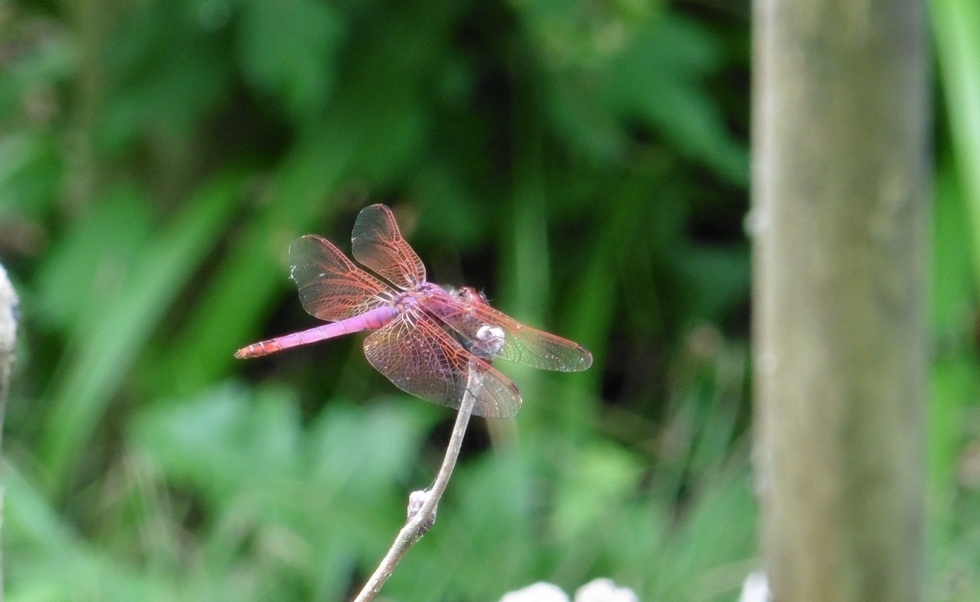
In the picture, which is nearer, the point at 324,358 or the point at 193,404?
the point at 193,404

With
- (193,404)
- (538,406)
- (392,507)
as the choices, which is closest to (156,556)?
(193,404)

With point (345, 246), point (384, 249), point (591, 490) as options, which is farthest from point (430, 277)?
point (384, 249)

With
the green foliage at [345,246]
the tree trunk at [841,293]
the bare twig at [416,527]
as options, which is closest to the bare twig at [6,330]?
the bare twig at [416,527]

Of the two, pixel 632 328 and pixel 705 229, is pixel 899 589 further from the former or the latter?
pixel 705 229

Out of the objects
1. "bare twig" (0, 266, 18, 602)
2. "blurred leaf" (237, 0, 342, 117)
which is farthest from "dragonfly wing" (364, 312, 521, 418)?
"blurred leaf" (237, 0, 342, 117)

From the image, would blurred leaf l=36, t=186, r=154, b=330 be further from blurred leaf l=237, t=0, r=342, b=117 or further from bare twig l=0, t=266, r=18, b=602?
bare twig l=0, t=266, r=18, b=602

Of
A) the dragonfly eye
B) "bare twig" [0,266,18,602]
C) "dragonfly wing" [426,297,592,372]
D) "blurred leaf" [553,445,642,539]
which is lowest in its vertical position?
"bare twig" [0,266,18,602]

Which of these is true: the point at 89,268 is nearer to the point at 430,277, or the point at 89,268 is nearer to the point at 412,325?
the point at 430,277
